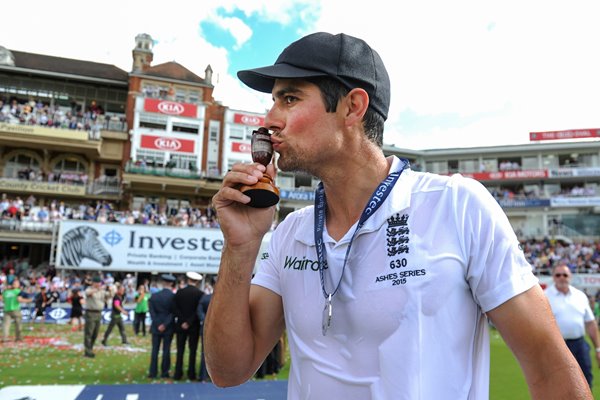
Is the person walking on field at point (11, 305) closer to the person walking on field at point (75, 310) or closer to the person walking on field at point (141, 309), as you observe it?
the person walking on field at point (75, 310)

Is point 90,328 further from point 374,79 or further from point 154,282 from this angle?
point 154,282

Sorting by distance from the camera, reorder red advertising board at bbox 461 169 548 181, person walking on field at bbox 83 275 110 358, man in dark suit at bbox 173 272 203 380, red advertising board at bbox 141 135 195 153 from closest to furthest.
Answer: man in dark suit at bbox 173 272 203 380
person walking on field at bbox 83 275 110 358
red advertising board at bbox 141 135 195 153
red advertising board at bbox 461 169 548 181

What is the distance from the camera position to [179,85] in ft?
138

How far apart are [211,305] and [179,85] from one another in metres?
43.3

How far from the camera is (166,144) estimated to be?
126 feet

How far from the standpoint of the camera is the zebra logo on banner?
2314 centimetres

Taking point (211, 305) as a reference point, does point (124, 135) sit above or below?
above

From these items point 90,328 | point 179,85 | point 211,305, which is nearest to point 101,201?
point 179,85

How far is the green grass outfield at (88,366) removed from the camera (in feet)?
28.5

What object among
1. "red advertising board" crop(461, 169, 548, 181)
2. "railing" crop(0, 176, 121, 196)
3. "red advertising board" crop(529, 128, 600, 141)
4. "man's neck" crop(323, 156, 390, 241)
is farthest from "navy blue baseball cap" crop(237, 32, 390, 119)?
"red advertising board" crop(529, 128, 600, 141)

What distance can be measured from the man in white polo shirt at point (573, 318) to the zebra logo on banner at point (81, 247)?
72.0 ft

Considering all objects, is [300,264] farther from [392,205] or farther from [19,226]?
[19,226]

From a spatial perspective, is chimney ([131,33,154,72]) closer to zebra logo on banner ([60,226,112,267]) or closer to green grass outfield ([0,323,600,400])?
zebra logo on banner ([60,226,112,267])

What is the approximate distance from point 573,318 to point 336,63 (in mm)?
6354
